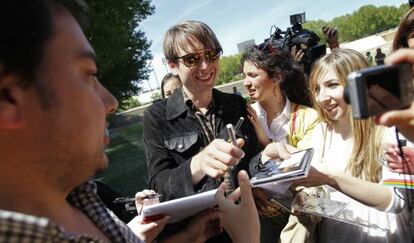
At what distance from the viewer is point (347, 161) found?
231 centimetres

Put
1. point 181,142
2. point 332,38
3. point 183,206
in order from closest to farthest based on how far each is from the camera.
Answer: point 183,206 → point 181,142 → point 332,38

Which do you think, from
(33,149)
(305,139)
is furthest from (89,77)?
(305,139)

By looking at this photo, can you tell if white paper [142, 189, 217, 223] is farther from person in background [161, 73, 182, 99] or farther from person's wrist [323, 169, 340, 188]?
person in background [161, 73, 182, 99]

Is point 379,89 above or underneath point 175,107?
above

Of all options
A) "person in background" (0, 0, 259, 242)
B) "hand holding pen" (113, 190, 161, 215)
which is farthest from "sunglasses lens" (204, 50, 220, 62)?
"person in background" (0, 0, 259, 242)

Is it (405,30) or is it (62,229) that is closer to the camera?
(62,229)

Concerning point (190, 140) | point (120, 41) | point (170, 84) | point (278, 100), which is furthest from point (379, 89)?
point (120, 41)

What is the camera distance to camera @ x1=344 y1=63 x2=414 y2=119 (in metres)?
0.98

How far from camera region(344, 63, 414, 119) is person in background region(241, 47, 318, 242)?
1664 millimetres

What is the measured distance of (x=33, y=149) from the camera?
979 mm

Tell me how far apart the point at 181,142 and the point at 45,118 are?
4.16ft

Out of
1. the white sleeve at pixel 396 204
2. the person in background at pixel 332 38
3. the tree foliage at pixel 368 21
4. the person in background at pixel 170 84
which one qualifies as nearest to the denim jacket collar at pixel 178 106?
the white sleeve at pixel 396 204

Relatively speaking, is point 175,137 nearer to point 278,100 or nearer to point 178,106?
point 178,106

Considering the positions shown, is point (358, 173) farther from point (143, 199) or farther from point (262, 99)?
point (262, 99)
